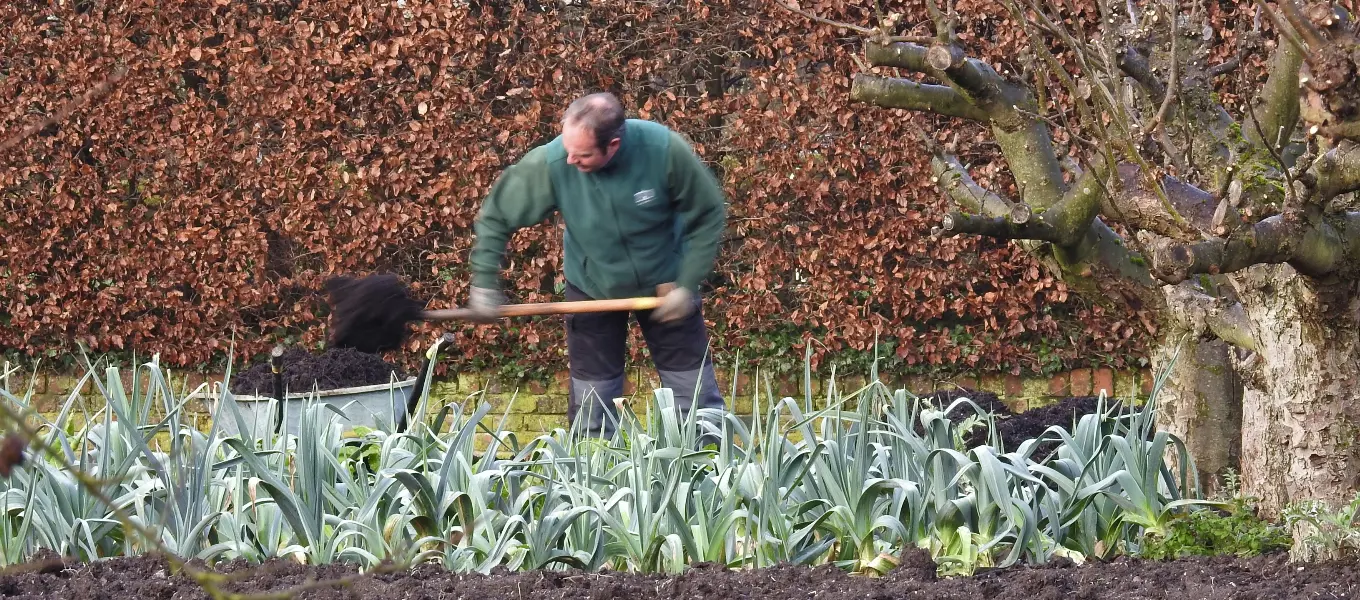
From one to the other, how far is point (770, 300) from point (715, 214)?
6.77ft

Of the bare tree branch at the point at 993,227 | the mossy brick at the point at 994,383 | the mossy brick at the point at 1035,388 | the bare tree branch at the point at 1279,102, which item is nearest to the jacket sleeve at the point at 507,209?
the bare tree branch at the point at 993,227

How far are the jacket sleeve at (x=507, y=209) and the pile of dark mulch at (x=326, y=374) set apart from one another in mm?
1007

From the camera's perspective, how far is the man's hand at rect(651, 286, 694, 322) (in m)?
4.72

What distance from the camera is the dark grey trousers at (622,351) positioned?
516 cm

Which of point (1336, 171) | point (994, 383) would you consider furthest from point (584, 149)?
point (994, 383)

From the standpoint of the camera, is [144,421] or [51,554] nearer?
[51,554]

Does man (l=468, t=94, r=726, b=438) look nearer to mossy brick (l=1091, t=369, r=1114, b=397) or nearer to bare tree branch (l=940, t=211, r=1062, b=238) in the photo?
bare tree branch (l=940, t=211, r=1062, b=238)

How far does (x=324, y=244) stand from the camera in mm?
7121

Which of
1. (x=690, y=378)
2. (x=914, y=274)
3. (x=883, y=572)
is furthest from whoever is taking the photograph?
(x=914, y=274)

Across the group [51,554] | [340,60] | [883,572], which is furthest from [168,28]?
[883,572]

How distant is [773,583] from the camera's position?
3.18 m

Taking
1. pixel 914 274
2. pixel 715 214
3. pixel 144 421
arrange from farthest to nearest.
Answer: pixel 914 274, pixel 715 214, pixel 144 421

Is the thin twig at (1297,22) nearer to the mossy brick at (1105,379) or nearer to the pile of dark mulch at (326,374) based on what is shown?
the pile of dark mulch at (326,374)

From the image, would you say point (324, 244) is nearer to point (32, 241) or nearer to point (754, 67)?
point (32, 241)
